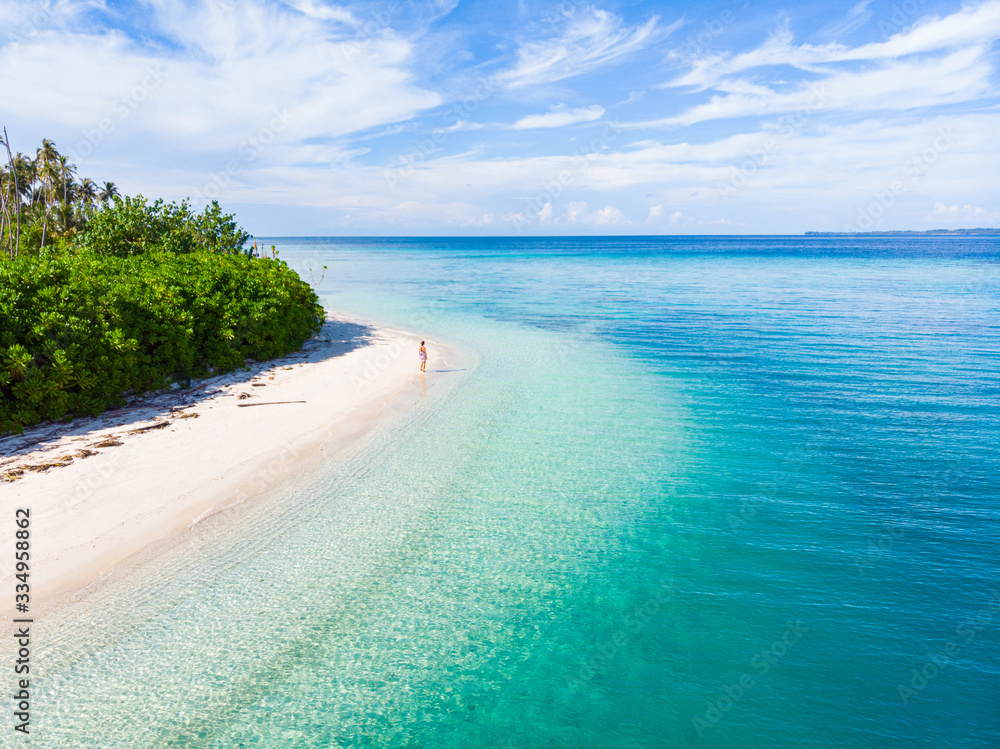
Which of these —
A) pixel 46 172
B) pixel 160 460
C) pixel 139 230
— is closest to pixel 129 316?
pixel 160 460

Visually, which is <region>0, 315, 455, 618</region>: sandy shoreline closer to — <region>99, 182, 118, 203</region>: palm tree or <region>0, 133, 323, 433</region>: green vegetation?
<region>0, 133, 323, 433</region>: green vegetation

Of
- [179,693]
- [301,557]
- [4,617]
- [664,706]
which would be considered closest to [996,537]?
[664,706]

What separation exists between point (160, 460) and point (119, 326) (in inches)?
237

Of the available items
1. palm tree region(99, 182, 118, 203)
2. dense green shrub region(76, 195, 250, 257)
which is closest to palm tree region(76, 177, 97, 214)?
palm tree region(99, 182, 118, 203)

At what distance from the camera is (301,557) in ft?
33.2

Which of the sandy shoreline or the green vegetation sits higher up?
the green vegetation
